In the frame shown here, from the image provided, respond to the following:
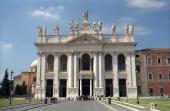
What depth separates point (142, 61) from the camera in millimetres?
86938

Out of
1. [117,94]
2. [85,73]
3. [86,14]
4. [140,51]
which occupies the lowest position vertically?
[117,94]

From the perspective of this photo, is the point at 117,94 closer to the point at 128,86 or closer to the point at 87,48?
the point at 128,86

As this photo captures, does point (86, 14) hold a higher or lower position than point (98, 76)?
higher

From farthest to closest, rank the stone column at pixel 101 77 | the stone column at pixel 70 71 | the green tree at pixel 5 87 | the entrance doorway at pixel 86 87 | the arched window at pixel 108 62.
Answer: the green tree at pixel 5 87 < the arched window at pixel 108 62 < the entrance doorway at pixel 86 87 < the stone column at pixel 70 71 < the stone column at pixel 101 77

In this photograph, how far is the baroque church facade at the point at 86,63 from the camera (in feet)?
271

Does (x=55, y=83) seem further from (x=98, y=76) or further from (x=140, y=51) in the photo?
(x=140, y=51)

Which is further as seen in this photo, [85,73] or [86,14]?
[86,14]

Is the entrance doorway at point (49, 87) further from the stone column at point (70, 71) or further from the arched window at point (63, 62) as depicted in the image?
the stone column at point (70, 71)

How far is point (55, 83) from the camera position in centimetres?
8362

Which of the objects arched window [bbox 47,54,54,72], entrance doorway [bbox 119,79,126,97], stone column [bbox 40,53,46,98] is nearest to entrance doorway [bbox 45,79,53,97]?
stone column [bbox 40,53,46,98]

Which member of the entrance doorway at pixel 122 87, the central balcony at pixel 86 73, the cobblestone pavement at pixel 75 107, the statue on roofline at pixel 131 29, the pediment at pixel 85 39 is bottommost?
the cobblestone pavement at pixel 75 107

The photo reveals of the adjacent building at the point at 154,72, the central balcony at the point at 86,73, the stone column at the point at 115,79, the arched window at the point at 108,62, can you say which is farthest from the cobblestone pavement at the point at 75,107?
the adjacent building at the point at 154,72

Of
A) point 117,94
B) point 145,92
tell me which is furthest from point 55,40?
point 145,92

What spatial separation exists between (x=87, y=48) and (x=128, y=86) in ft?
48.2
